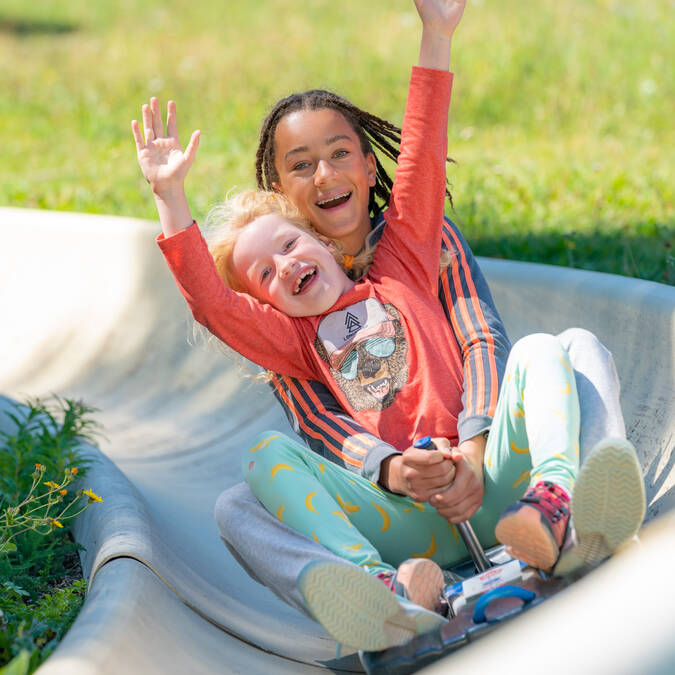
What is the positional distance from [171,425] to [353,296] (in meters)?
1.59

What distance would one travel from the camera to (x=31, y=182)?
20.2 feet

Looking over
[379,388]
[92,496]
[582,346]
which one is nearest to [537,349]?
[582,346]

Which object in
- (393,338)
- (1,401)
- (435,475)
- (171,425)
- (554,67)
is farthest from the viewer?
(554,67)

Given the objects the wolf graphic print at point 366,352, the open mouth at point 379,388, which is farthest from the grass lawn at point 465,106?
the open mouth at point 379,388

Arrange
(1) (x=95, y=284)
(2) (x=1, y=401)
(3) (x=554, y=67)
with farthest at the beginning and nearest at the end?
(3) (x=554, y=67), (1) (x=95, y=284), (2) (x=1, y=401)

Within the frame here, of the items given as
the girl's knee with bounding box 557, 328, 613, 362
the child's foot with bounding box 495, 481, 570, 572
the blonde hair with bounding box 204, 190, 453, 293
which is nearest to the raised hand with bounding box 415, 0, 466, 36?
the blonde hair with bounding box 204, 190, 453, 293

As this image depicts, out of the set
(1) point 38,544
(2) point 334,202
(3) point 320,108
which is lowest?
(1) point 38,544

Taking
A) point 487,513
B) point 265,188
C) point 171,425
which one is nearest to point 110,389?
point 171,425

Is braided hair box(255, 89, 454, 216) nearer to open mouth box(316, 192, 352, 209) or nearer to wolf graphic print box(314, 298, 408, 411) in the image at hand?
open mouth box(316, 192, 352, 209)

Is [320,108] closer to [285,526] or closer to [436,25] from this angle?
[436,25]

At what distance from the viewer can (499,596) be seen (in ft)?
5.49

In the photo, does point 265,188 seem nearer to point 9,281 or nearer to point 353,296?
point 353,296

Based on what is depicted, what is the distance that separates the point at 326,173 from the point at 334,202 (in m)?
0.09

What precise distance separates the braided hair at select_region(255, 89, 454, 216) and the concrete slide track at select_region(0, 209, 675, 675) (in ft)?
1.92
